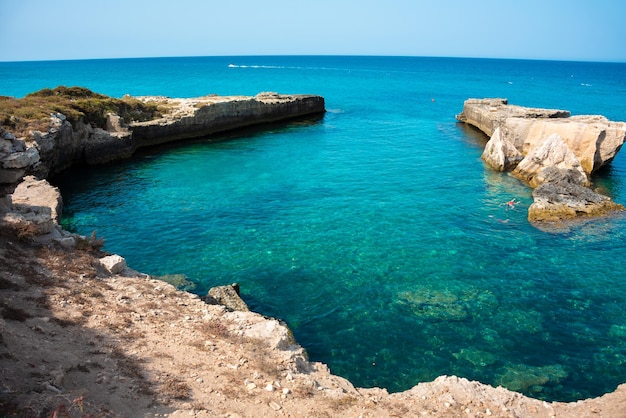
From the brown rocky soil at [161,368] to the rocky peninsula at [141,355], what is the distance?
0.11ft

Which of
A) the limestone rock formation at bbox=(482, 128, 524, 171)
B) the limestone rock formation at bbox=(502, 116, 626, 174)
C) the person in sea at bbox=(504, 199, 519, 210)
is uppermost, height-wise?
the limestone rock formation at bbox=(502, 116, 626, 174)

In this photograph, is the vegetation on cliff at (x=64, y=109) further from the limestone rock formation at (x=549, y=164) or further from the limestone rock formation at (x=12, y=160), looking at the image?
the limestone rock formation at (x=549, y=164)

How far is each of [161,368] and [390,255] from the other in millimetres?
14301

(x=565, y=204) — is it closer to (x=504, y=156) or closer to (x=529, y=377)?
(x=504, y=156)

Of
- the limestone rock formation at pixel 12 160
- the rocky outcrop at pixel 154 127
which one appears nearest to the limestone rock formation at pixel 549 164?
the limestone rock formation at pixel 12 160

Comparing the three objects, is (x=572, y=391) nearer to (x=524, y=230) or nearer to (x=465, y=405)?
(x=465, y=405)

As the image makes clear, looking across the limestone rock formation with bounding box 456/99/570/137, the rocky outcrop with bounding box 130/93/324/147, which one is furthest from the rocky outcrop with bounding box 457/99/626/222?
the rocky outcrop with bounding box 130/93/324/147

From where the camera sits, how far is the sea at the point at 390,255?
15.7 metres

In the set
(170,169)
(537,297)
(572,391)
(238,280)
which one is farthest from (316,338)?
(170,169)

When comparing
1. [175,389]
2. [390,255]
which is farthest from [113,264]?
[390,255]

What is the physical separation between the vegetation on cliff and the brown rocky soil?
22.8m

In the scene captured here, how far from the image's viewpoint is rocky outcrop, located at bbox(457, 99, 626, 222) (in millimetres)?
28672

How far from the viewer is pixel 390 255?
23.0 m

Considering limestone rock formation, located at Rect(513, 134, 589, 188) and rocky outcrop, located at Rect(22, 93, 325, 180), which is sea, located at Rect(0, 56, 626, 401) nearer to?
limestone rock formation, located at Rect(513, 134, 589, 188)
